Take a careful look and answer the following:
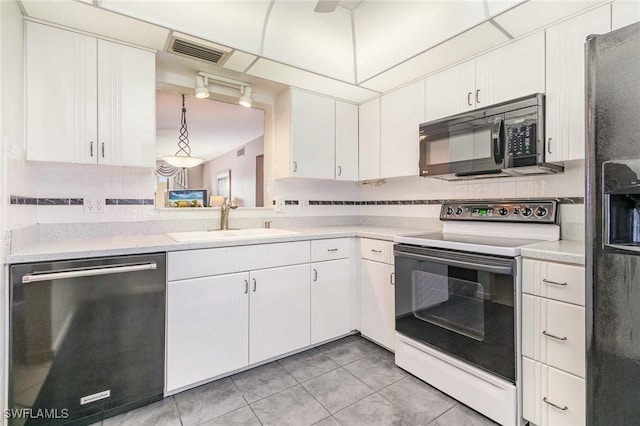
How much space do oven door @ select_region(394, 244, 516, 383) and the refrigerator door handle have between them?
151cm

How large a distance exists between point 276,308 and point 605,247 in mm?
1744

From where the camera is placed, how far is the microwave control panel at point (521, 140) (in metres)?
1.69

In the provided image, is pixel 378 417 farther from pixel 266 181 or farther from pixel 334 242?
pixel 266 181

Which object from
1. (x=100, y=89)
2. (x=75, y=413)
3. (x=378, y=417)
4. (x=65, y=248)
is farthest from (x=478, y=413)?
(x=100, y=89)

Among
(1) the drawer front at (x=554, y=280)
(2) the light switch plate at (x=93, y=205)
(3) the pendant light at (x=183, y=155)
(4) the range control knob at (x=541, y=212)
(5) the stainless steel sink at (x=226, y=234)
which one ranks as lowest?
(1) the drawer front at (x=554, y=280)

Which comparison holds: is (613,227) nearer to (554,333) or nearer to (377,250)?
(554,333)

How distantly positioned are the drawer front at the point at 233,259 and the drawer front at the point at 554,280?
133cm

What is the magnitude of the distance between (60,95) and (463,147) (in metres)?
2.39

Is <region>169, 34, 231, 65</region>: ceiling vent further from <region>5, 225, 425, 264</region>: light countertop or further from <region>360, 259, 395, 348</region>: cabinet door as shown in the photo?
<region>360, 259, 395, 348</region>: cabinet door

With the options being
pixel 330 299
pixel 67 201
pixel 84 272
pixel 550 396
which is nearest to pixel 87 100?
pixel 67 201

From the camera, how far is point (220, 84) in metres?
2.46

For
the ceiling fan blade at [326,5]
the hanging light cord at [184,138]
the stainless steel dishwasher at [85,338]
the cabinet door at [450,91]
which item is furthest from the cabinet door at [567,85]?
the hanging light cord at [184,138]

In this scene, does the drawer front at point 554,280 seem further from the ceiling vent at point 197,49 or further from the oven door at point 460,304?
the ceiling vent at point 197,49

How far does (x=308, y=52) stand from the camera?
218 centimetres
